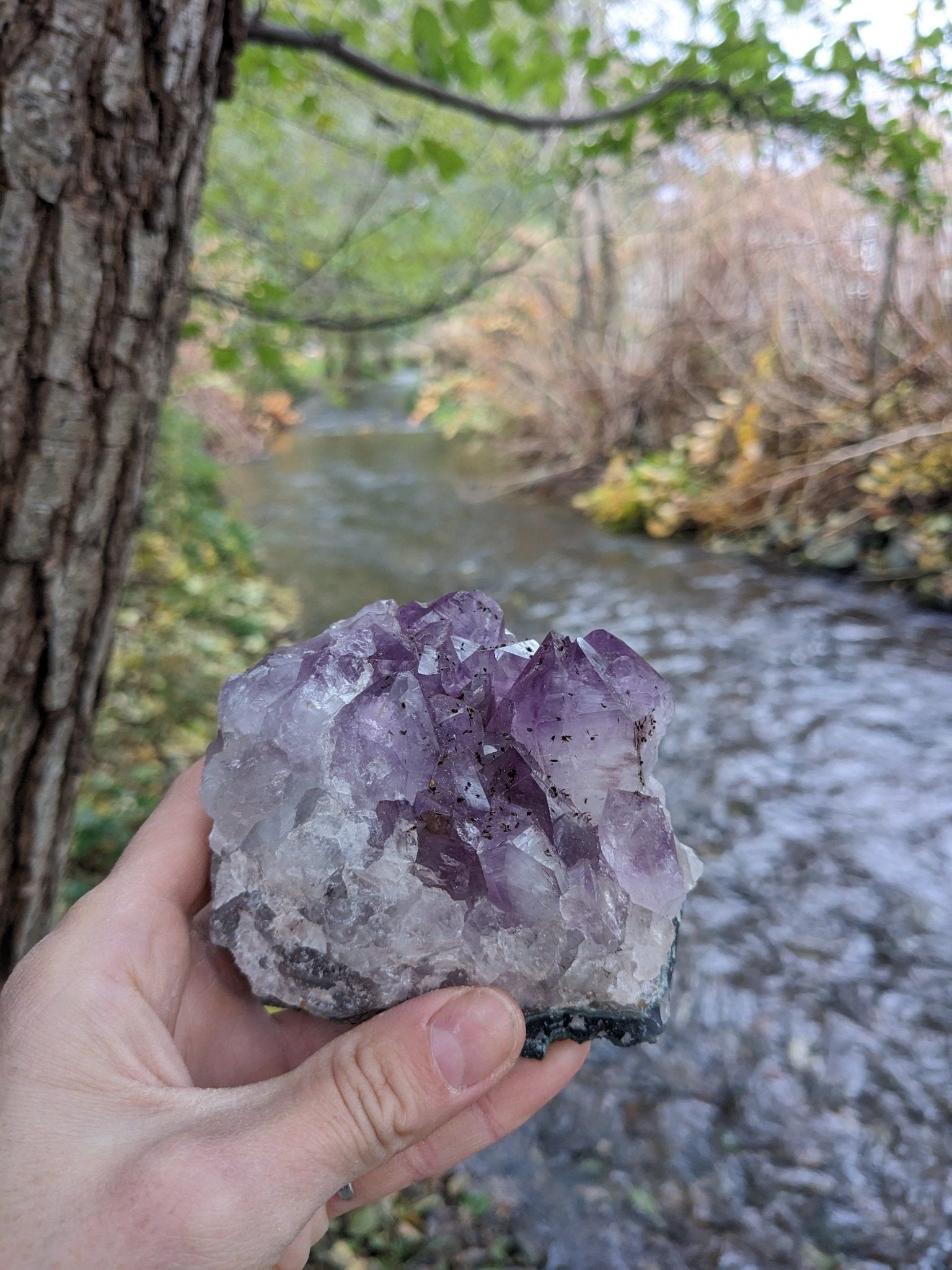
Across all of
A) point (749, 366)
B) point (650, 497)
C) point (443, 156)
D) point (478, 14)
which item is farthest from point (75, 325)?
point (749, 366)

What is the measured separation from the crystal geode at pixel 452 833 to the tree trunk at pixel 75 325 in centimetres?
51

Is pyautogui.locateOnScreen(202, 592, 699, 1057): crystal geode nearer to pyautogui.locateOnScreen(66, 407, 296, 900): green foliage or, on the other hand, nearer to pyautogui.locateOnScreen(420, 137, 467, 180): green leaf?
pyautogui.locateOnScreen(420, 137, 467, 180): green leaf

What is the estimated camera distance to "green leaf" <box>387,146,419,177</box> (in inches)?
88.9

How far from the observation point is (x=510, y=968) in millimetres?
1301

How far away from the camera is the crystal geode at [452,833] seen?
1.24 m

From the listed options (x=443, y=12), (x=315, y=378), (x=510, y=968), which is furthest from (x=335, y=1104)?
(x=315, y=378)

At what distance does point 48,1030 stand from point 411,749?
0.59 m

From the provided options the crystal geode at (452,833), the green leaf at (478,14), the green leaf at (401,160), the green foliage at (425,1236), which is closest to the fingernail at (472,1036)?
the crystal geode at (452,833)

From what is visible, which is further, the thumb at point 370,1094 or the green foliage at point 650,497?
the green foliage at point 650,497

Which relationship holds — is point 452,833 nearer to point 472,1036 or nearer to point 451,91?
point 472,1036

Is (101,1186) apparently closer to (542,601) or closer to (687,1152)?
(687,1152)

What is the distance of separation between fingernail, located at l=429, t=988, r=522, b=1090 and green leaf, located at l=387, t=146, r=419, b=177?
213 cm

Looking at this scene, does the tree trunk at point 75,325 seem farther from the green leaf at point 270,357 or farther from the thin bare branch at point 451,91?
the green leaf at point 270,357

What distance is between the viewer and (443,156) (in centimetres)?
220
